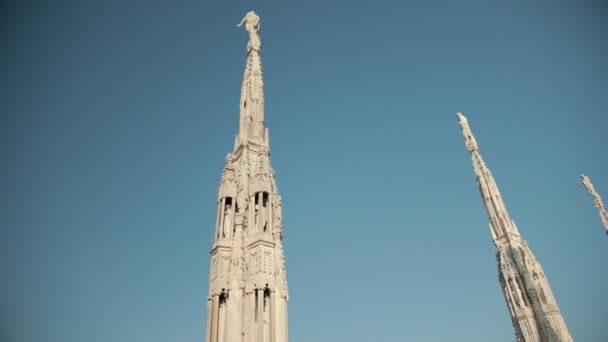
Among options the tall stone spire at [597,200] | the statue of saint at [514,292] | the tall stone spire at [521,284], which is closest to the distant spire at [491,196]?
the tall stone spire at [521,284]

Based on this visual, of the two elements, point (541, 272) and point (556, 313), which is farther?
point (541, 272)

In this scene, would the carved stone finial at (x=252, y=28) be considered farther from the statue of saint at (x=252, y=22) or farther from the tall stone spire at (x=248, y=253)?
the tall stone spire at (x=248, y=253)

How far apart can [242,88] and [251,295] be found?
1259 cm

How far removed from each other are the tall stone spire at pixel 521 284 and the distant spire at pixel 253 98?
33027 mm

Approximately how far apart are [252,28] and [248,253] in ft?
53.0

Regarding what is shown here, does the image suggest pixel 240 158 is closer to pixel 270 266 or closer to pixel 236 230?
pixel 236 230

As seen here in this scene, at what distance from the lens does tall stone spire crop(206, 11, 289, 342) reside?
1528 cm

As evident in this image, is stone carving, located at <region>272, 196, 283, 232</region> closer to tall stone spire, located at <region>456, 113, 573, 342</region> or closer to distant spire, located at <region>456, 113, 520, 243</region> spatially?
tall stone spire, located at <region>456, 113, 573, 342</region>

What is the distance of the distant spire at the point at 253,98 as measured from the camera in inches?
811

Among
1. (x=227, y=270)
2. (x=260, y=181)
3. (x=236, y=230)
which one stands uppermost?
(x=260, y=181)

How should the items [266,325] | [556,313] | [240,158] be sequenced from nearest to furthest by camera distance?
[266,325], [240,158], [556,313]

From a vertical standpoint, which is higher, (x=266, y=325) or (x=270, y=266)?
(x=270, y=266)

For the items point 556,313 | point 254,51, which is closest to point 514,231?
point 556,313

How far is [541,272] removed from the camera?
1544 inches
